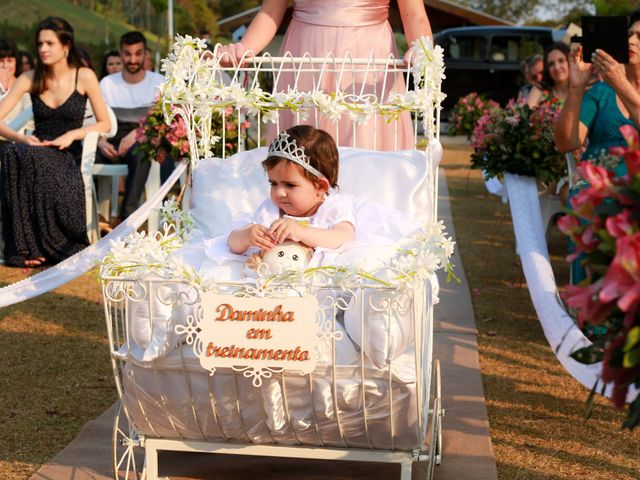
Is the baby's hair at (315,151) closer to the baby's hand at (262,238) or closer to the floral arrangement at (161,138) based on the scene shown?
the baby's hand at (262,238)

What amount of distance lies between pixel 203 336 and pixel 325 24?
8.03 feet

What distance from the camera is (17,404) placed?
4824mm

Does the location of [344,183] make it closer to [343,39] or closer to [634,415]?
[343,39]

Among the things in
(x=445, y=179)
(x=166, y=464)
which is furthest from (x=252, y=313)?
(x=445, y=179)

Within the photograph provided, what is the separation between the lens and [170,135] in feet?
27.0

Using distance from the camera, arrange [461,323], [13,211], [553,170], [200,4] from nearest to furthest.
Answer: [461,323], [553,170], [13,211], [200,4]

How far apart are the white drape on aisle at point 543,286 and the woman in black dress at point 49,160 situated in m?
3.51

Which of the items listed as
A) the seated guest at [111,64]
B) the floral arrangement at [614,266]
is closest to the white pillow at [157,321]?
the floral arrangement at [614,266]

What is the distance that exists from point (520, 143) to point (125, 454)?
166 inches

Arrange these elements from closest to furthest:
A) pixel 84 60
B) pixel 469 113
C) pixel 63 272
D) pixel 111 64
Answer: pixel 63 272 → pixel 84 60 → pixel 111 64 → pixel 469 113

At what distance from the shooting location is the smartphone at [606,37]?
16.5ft

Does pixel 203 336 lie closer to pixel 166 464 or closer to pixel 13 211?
pixel 166 464

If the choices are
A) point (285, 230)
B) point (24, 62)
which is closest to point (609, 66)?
point (285, 230)

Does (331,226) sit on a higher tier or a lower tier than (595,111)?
lower
